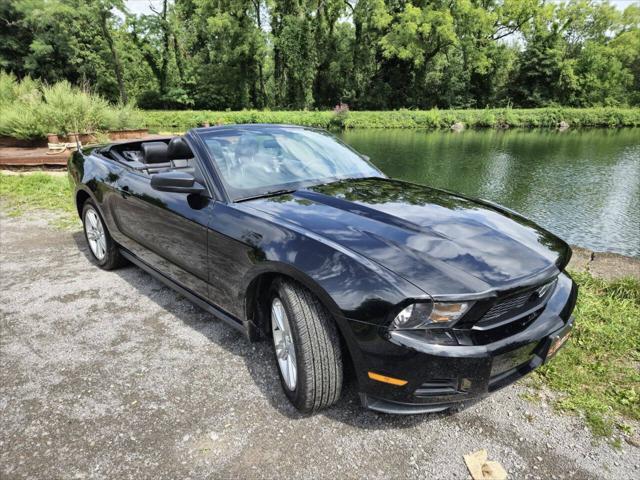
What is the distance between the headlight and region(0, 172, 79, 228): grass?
555cm

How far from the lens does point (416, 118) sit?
118 feet

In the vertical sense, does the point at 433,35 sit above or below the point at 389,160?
above

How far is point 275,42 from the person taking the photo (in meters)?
42.4

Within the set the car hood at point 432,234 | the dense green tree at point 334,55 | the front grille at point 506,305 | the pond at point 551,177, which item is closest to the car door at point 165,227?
the car hood at point 432,234

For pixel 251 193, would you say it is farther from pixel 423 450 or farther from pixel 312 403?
pixel 423 450

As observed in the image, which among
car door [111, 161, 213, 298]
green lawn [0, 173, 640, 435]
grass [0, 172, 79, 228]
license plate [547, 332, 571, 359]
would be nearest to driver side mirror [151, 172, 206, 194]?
car door [111, 161, 213, 298]

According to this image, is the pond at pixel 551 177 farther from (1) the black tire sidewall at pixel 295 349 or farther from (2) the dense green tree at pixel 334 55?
(2) the dense green tree at pixel 334 55

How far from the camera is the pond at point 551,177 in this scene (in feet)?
28.1

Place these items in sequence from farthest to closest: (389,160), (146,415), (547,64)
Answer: (547,64), (389,160), (146,415)

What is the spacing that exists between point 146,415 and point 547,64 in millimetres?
55849

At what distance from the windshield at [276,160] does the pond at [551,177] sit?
616cm

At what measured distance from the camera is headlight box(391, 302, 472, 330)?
1.73m

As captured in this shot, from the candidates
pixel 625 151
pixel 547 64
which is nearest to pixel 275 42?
pixel 547 64

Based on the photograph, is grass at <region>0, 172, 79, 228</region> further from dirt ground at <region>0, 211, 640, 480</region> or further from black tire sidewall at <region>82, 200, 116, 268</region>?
dirt ground at <region>0, 211, 640, 480</region>
